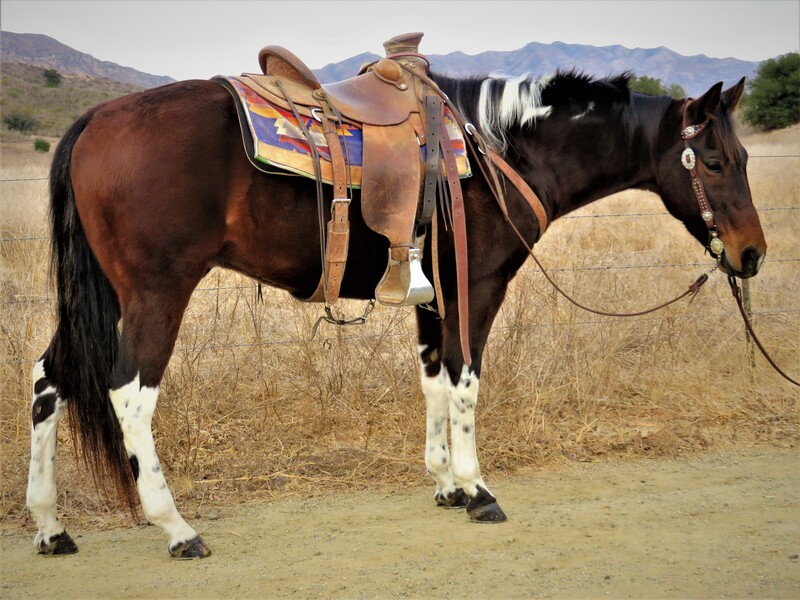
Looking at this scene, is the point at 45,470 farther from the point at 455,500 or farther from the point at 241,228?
the point at 455,500

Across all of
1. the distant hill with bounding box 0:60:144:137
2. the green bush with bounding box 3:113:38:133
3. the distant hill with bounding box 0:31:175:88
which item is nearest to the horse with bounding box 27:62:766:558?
the distant hill with bounding box 0:31:175:88

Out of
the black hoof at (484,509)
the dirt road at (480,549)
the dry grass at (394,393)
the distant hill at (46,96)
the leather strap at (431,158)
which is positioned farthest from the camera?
the distant hill at (46,96)

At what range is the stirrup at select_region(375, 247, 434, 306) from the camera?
3418mm

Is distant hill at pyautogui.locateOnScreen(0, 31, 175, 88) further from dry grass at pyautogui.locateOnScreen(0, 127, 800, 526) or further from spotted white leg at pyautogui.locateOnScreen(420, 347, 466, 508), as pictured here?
spotted white leg at pyautogui.locateOnScreen(420, 347, 466, 508)

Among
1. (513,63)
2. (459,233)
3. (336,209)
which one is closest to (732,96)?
(459,233)

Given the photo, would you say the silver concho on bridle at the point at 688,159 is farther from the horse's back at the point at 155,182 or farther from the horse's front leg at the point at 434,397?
the horse's back at the point at 155,182

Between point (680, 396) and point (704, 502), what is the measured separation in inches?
56.2

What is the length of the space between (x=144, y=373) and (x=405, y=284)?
1218 millimetres

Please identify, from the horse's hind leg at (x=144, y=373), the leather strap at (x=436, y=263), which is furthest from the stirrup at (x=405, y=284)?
the horse's hind leg at (x=144, y=373)

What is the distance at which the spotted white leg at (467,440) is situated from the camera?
12.2 ft

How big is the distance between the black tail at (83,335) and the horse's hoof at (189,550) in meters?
0.32

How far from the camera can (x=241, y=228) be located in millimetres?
3238

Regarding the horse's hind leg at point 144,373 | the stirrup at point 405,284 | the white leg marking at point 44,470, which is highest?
the stirrup at point 405,284

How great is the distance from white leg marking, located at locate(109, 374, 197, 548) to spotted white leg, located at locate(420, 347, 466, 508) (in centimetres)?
134
